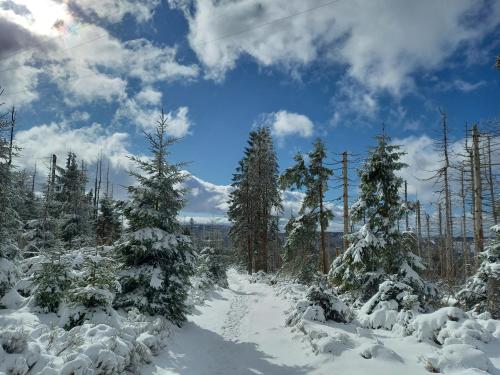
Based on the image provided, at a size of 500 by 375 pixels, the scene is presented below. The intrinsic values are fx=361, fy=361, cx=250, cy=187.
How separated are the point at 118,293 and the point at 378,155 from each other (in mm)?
10792

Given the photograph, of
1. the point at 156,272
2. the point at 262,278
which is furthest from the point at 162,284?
the point at 262,278

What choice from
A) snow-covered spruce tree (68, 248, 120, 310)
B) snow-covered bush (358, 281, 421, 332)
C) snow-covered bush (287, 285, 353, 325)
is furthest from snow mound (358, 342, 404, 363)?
snow-covered spruce tree (68, 248, 120, 310)

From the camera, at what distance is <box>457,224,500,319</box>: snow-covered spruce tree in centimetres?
1172

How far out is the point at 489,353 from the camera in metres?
7.69

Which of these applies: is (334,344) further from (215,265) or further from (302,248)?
(215,265)

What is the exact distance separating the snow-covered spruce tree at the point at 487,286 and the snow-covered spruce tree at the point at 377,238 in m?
1.81

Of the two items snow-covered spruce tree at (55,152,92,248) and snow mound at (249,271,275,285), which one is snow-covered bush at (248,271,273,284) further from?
snow-covered spruce tree at (55,152,92,248)

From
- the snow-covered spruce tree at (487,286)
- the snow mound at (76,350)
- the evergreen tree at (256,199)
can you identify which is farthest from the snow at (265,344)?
the evergreen tree at (256,199)

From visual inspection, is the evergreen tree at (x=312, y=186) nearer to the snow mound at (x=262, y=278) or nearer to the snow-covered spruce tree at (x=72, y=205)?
the snow mound at (x=262, y=278)

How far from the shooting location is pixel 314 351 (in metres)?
9.34

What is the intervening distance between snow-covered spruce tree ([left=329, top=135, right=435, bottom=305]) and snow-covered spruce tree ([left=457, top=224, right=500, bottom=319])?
5.94 feet

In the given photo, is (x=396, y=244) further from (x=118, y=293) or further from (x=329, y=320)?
(x=118, y=293)

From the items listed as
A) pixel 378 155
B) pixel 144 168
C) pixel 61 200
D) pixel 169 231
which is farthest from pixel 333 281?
pixel 61 200

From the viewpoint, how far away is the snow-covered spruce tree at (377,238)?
1338 centimetres
